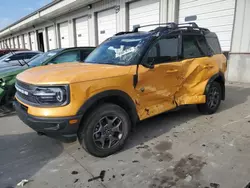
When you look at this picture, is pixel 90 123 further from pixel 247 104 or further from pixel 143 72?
pixel 247 104

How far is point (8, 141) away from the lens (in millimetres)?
3725

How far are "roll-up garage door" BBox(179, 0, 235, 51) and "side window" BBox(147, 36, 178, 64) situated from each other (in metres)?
5.69

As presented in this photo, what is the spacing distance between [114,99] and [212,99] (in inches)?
107

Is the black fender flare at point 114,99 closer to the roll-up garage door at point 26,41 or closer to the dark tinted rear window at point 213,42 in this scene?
the dark tinted rear window at point 213,42

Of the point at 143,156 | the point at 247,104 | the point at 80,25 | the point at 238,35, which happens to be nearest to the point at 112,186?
the point at 143,156

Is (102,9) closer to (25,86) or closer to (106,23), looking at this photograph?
(106,23)

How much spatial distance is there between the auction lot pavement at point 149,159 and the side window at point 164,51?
1.38 m

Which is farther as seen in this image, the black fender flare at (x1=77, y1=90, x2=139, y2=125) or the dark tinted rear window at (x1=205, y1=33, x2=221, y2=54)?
the dark tinted rear window at (x1=205, y1=33, x2=221, y2=54)

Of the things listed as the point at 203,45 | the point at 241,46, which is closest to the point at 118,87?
the point at 203,45

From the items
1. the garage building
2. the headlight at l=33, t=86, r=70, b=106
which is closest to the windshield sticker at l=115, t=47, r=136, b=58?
the headlight at l=33, t=86, r=70, b=106

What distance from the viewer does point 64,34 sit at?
65.6 ft

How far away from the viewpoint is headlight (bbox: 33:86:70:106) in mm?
2578

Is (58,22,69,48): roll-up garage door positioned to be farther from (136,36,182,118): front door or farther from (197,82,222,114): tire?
(136,36,182,118): front door

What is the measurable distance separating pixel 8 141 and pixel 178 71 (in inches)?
133
